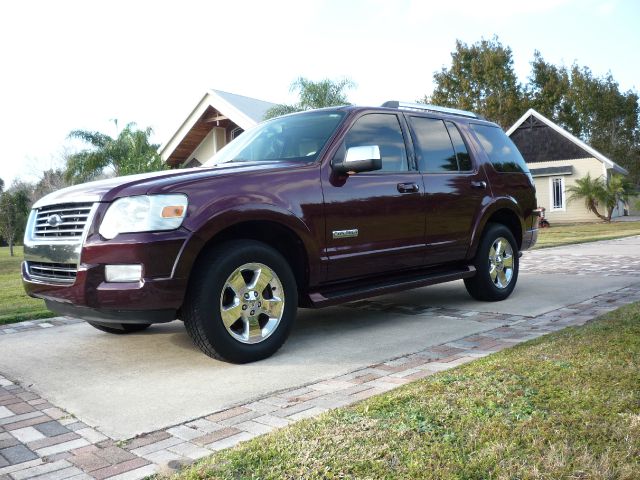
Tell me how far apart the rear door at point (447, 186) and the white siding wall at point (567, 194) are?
29.4m

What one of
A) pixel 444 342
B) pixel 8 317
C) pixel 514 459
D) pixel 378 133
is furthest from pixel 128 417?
pixel 8 317

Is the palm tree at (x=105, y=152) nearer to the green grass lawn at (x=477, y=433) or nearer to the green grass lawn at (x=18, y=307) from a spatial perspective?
the green grass lawn at (x=18, y=307)

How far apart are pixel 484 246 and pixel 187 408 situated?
3982 millimetres

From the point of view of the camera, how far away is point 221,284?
4.17 metres

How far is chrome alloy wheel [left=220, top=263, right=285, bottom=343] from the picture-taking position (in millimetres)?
4289

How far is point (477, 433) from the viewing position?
279 centimetres

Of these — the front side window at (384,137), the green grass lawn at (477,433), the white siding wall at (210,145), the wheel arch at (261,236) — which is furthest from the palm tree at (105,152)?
the green grass lawn at (477,433)

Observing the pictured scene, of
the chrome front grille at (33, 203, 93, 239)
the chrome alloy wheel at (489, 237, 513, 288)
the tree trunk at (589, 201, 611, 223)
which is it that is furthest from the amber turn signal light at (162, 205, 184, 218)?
the tree trunk at (589, 201, 611, 223)

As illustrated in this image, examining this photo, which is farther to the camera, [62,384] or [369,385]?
[62,384]

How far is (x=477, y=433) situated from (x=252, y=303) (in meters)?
2.05

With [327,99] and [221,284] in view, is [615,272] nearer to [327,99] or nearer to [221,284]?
[221,284]

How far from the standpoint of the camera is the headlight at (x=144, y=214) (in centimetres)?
398

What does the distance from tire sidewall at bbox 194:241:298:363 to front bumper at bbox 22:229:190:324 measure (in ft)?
0.59

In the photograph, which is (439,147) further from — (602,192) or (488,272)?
(602,192)
